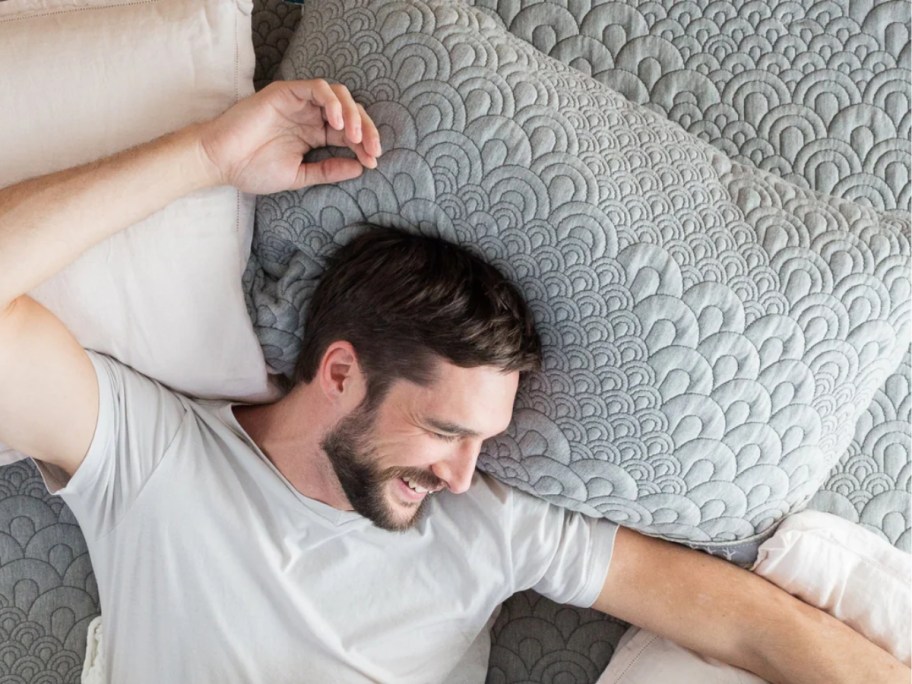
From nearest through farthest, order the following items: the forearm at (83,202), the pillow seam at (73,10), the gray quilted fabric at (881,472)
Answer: the forearm at (83,202)
the pillow seam at (73,10)
the gray quilted fabric at (881,472)

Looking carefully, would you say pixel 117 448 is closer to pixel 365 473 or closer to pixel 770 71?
pixel 365 473

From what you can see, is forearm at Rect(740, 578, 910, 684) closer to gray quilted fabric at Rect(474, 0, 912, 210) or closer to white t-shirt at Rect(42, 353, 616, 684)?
white t-shirt at Rect(42, 353, 616, 684)

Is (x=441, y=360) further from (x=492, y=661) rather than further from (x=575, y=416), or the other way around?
(x=492, y=661)

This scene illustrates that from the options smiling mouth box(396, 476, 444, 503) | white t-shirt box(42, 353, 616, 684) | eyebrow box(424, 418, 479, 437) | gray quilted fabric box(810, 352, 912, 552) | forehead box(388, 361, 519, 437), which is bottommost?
white t-shirt box(42, 353, 616, 684)

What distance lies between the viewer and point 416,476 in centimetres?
123

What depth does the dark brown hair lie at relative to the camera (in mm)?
1149

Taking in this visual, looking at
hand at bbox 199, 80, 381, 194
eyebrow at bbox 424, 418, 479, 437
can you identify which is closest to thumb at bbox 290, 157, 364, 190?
hand at bbox 199, 80, 381, 194

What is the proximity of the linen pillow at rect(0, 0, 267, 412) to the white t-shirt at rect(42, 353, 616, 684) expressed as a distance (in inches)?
3.4

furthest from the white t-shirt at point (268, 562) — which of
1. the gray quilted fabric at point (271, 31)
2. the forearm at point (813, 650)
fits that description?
the gray quilted fabric at point (271, 31)

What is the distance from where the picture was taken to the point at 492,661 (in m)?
1.42

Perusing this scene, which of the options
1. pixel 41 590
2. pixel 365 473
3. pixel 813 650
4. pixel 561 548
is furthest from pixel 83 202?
pixel 813 650

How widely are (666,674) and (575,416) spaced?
40 centimetres

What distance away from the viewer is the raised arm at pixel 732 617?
1.20m

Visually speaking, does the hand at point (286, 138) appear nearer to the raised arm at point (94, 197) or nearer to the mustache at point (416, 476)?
the raised arm at point (94, 197)
